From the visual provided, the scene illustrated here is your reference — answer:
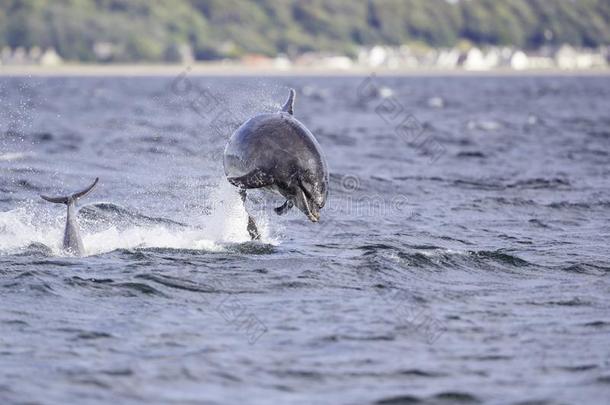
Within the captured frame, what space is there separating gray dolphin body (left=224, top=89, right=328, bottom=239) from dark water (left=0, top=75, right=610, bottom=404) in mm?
1021

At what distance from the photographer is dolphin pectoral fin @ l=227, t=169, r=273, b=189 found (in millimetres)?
16156

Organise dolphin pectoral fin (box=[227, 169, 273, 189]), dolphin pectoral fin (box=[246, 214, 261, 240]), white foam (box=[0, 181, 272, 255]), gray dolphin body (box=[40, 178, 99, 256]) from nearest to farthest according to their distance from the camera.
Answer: dolphin pectoral fin (box=[227, 169, 273, 189]), gray dolphin body (box=[40, 178, 99, 256]), white foam (box=[0, 181, 272, 255]), dolphin pectoral fin (box=[246, 214, 261, 240])

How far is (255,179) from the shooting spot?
53.3 ft

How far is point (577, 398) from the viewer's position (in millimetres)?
11148

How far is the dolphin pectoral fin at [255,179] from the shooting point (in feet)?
53.0

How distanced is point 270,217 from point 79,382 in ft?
34.0

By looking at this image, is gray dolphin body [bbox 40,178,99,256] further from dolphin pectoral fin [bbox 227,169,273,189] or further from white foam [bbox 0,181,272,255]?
dolphin pectoral fin [bbox 227,169,273,189]

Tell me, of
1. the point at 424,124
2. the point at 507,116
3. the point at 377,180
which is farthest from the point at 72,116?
the point at 377,180

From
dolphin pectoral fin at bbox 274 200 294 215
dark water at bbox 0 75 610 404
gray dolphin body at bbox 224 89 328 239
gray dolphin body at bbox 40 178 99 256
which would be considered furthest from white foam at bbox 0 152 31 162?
dolphin pectoral fin at bbox 274 200 294 215

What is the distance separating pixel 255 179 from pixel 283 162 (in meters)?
0.54

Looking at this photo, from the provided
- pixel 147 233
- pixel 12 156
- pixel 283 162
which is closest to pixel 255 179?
pixel 283 162

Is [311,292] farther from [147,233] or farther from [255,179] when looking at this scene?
[147,233]

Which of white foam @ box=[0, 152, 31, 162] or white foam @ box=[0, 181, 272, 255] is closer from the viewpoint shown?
white foam @ box=[0, 181, 272, 255]

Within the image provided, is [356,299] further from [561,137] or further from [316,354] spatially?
[561,137]
